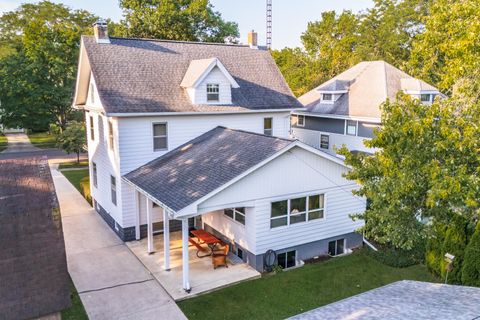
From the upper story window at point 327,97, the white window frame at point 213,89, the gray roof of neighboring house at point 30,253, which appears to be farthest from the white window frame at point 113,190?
the upper story window at point 327,97

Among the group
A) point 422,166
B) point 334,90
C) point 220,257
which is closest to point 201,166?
point 220,257

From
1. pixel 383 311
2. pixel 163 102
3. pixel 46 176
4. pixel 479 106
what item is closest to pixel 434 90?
pixel 479 106

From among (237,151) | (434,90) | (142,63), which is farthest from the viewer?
(434,90)

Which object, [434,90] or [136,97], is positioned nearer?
[136,97]

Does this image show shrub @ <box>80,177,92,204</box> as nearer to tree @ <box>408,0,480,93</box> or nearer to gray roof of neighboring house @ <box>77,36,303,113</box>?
gray roof of neighboring house @ <box>77,36,303,113</box>

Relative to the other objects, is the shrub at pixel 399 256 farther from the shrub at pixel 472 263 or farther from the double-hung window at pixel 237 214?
the double-hung window at pixel 237 214

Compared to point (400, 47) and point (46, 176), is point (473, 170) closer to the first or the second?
point (46, 176)

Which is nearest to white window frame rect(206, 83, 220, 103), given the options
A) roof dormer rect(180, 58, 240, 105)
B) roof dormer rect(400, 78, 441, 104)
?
roof dormer rect(180, 58, 240, 105)
